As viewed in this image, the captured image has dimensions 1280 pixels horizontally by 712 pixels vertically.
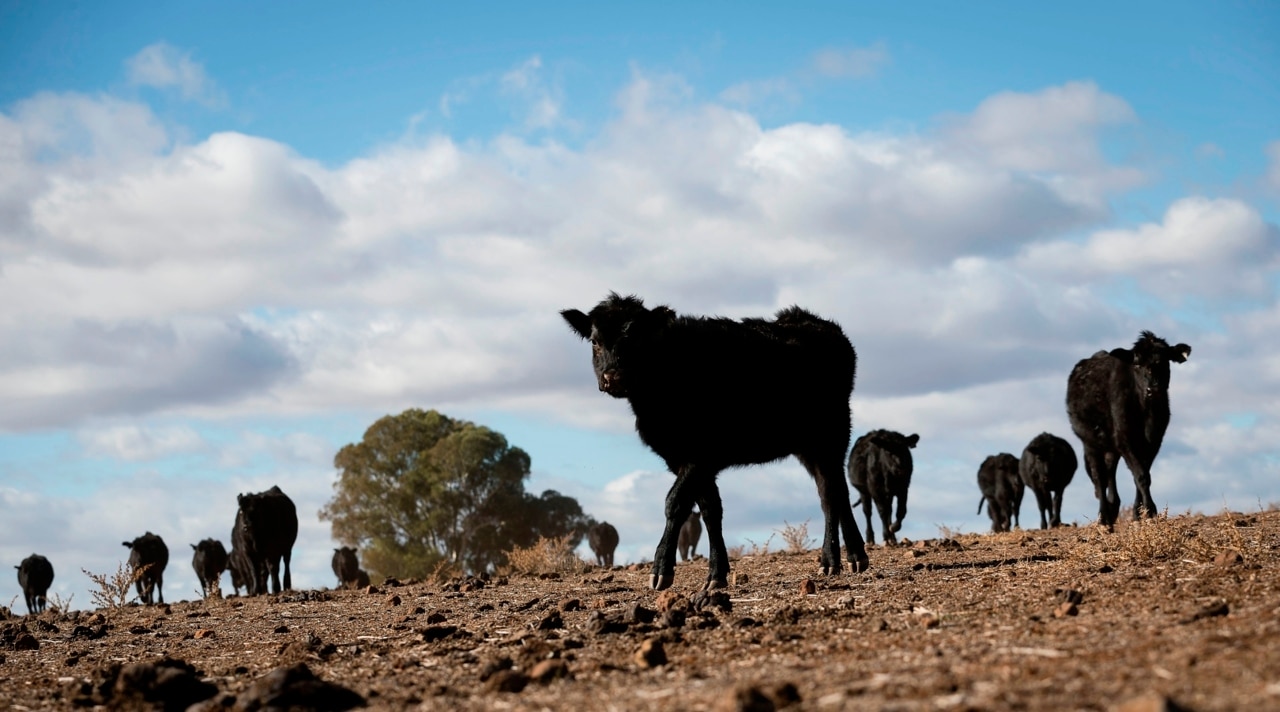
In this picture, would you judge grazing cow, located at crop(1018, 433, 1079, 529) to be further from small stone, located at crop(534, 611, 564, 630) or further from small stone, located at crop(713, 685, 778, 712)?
small stone, located at crop(713, 685, 778, 712)

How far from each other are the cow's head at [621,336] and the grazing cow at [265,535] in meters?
17.0

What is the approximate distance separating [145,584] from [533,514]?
31.1 m

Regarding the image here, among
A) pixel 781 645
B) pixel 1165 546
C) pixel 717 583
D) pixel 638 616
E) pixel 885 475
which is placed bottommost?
pixel 781 645

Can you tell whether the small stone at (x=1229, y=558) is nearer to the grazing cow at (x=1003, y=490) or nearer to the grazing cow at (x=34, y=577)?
the grazing cow at (x=1003, y=490)

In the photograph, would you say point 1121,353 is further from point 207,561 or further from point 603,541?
point 603,541

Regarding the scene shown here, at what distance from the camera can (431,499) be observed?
5941 cm

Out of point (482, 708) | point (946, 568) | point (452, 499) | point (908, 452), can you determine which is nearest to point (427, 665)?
point (482, 708)

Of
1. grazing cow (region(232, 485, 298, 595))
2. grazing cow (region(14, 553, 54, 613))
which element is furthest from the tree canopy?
grazing cow (region(232, 485, 298, 595))

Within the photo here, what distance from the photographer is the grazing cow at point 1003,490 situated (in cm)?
3238

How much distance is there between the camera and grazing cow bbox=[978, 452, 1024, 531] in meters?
32.4

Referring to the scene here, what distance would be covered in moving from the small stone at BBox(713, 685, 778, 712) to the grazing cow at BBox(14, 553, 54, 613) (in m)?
37.9

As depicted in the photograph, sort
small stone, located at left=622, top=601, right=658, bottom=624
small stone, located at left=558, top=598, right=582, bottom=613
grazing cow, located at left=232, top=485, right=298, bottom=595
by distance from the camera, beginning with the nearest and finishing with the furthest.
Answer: small stone, located at left=622, top=601, right=658, bottom=624, small stone, located at left=558, top=598, right=582, bottom=613, grazing cow, located at left=232, top=485, right=298, bottom=595

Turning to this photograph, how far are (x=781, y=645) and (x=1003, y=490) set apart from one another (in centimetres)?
2633

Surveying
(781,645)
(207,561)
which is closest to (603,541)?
(207,561)
